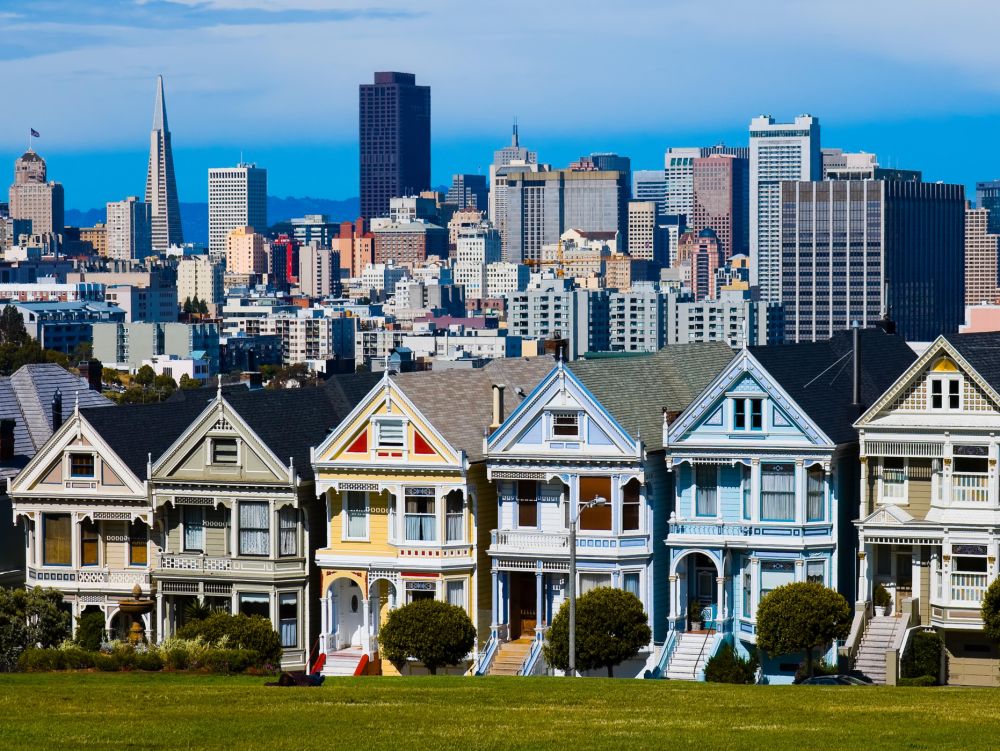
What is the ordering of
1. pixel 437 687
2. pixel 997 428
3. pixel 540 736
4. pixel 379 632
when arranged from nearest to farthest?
pixel 540 736 < pixel 437 687 < pixel 997 428 < pixel 379 632

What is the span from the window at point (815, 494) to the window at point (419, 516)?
8387mm

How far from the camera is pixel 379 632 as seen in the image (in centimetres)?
5528

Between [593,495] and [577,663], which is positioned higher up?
[593,495]

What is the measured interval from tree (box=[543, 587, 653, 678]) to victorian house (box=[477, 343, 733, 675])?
3.85 feet

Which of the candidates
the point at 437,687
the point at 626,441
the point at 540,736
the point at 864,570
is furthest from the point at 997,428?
the point at 540,736

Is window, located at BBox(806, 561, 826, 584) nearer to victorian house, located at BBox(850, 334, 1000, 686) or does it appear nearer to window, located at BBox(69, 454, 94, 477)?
victorian house, located at BBox(850, 334, 1000, 686)

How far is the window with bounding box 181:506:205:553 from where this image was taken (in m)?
58.1

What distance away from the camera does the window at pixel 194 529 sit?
5812cm

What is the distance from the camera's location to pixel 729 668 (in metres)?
52.2

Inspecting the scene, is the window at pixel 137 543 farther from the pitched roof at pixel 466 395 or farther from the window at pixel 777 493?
the window at pixel 777 493

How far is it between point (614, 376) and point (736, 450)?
471 centimetres

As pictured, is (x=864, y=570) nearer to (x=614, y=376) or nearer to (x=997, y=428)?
(x=997, y=428)

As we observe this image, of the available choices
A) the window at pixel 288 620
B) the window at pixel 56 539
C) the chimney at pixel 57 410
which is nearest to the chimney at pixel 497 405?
the window at pixel 288 620

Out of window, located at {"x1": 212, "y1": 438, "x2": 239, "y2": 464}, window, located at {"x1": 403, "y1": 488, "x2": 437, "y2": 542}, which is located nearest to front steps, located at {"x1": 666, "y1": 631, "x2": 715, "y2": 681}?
window, located at {"x1": 403, "y1": 488, "x2": 437, "y2": 542}
